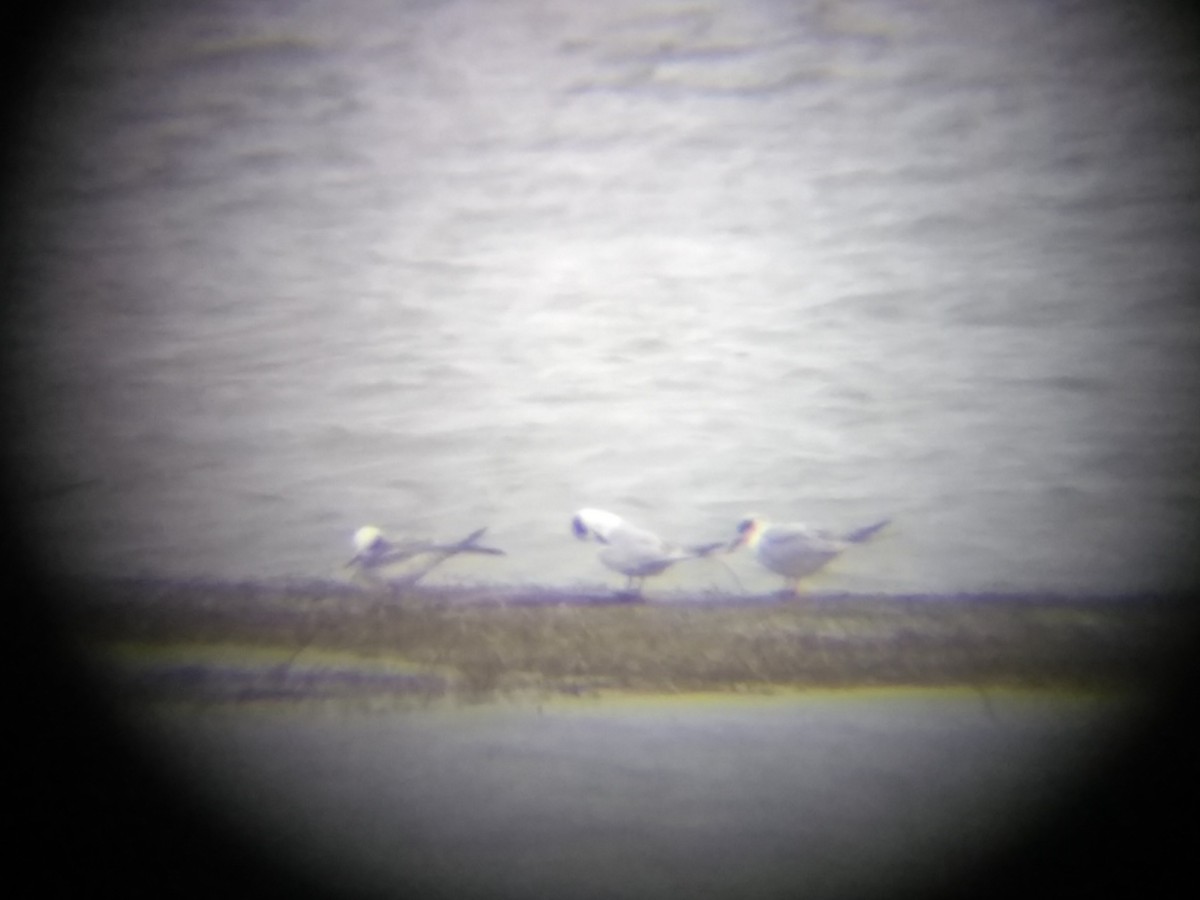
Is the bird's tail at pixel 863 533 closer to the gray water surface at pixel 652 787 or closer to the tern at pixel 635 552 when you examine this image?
Answer: the tern at pixel 635 552

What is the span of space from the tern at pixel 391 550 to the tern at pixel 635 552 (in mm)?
224

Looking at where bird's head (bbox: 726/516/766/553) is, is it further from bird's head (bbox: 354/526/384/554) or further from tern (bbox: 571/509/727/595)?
bird's head (bbox: 354/526/384/554)

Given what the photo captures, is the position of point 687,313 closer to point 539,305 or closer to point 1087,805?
point 539,305

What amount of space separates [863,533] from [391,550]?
871mm

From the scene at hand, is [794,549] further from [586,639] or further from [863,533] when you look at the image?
[586,639]

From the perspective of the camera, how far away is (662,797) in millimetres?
1063

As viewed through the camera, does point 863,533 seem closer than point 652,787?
No

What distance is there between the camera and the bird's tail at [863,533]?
5.13ft

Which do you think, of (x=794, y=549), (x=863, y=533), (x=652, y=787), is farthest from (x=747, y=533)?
(x=652, y=787)

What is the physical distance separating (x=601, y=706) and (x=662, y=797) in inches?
7.5

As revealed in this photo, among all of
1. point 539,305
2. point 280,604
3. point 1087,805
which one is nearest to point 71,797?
point 280,604

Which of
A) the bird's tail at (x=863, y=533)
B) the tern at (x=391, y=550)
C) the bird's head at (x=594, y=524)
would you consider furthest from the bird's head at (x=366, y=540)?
the bird's tail at (x=863, y=533)

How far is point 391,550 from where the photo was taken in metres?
1.58

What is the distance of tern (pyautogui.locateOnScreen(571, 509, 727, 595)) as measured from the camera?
1497mm
